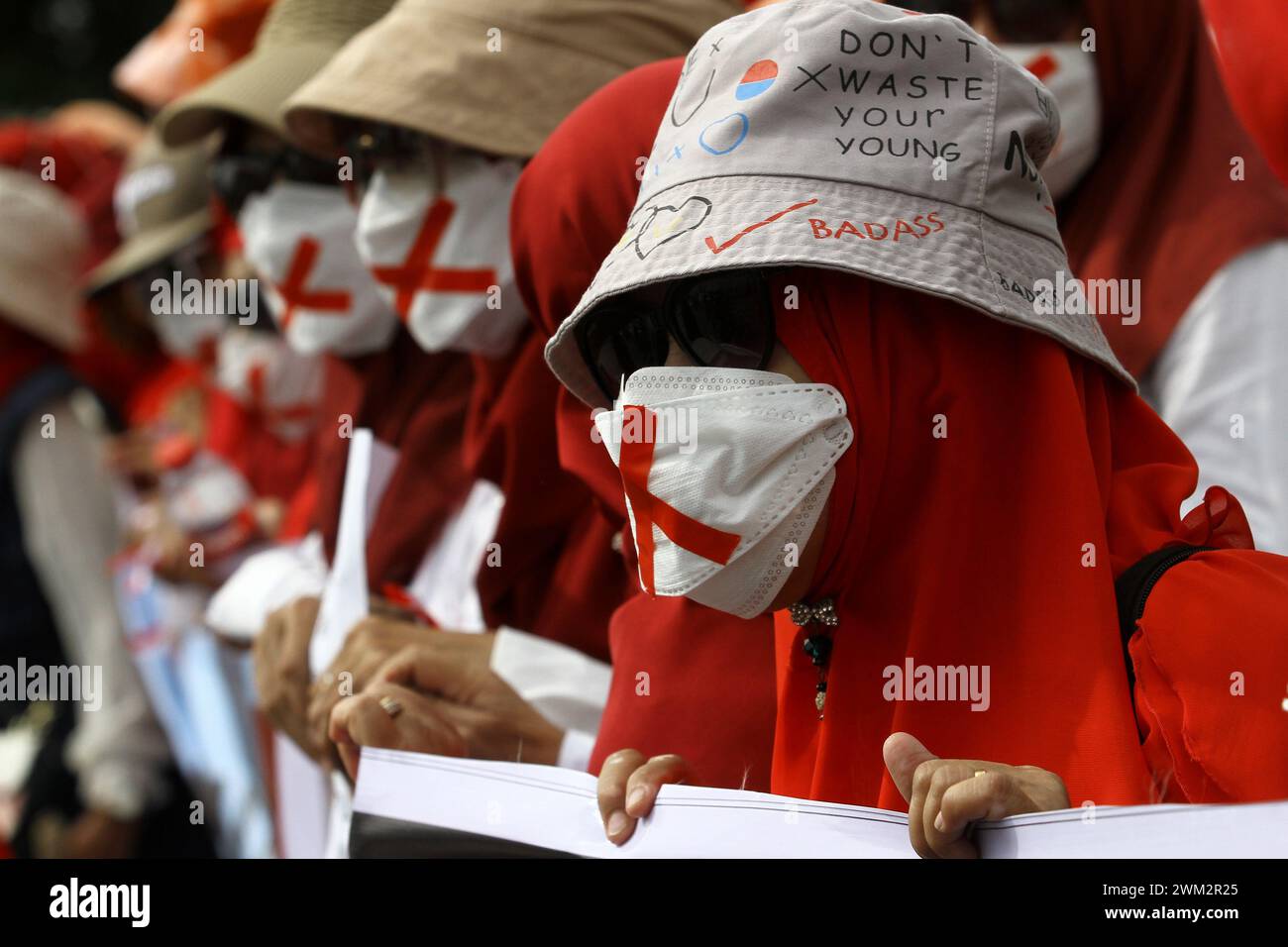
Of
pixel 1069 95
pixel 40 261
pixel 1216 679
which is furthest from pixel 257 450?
pixel 1216 679

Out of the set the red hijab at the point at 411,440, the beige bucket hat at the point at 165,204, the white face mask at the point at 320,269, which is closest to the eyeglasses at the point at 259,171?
the white face mask at the point at 320,269

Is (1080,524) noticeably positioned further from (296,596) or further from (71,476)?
(71,476)

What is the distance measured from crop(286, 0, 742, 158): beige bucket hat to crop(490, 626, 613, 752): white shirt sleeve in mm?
900

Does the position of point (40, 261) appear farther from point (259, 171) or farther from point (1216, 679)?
point (1216, 679)

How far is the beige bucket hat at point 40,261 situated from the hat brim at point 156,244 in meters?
0.26

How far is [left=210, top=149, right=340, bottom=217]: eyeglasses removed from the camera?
3.83 m

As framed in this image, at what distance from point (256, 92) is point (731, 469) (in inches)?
94.3

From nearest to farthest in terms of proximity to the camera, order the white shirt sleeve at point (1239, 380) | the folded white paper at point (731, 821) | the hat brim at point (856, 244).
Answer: the folded white paper at point (731, 821), the hat brim at point (856, 244), the white shirt sleeve at point (1239, 380)

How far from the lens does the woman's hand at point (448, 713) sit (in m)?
2.54

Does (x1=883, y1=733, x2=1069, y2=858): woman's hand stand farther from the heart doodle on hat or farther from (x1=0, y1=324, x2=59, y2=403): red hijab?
(x1=0, y1=324, x2=59, y2=403): red hijab

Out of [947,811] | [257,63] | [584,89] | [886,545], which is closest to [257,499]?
[257,63]

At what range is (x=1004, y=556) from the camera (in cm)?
186

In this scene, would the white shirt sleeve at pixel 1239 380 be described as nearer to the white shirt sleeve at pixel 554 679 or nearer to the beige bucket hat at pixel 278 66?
the white shirt sleeve at pixel 554 679

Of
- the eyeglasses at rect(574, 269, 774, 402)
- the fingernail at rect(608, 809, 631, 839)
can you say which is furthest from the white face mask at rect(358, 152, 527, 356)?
the fingernail at rect(608, 809, 631, 839)
